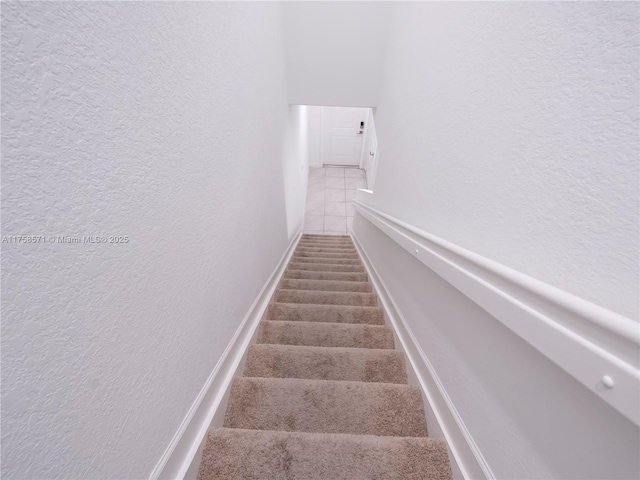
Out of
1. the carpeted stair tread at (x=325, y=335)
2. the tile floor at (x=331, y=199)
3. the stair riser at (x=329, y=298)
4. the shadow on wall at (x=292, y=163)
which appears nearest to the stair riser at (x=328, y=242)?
the shadow on wall at (x=292, y=163)

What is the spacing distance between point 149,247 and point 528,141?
2.91 ft

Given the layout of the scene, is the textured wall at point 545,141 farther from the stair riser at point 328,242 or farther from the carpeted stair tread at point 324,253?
the stair riser at point 328,242

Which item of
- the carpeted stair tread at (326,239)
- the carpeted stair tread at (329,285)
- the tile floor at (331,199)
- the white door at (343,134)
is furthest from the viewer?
the white door at (343,134)

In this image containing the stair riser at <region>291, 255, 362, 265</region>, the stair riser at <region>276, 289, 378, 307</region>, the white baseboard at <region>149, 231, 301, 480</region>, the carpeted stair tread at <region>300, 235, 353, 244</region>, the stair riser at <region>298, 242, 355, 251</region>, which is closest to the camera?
the white baseboard at <region>149, 231, 301, 480</region>

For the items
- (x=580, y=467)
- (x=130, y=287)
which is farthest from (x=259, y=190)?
(x=580, y=467)

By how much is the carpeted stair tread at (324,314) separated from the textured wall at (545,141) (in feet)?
2.71

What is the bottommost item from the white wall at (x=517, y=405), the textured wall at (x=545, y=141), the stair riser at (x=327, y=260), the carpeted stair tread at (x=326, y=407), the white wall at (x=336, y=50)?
the carpeted stair tread at (x=326, y=407)

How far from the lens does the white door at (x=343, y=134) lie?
6.03 m

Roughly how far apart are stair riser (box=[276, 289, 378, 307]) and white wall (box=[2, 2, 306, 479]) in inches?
37.8

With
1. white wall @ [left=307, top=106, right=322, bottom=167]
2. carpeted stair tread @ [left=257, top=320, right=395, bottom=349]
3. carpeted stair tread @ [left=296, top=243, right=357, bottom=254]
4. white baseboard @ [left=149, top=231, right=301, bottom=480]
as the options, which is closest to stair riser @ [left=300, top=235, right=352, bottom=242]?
carpeted stair tread @ [left=296, top=243, right=357, bottom=254]

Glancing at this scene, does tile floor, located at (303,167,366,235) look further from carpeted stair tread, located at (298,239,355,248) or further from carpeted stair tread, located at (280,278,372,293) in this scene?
carpeted stair tread, located at (280,278,372,293)

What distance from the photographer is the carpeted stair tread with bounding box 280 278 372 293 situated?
2174 millimetres

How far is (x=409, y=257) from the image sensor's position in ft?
4.32

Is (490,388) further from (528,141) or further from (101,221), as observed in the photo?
(101,221)
